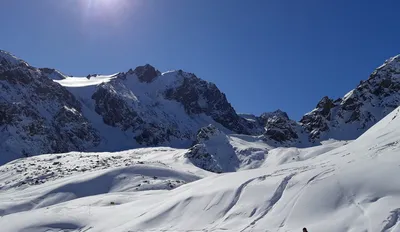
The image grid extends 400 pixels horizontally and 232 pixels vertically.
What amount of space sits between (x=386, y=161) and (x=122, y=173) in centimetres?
4233

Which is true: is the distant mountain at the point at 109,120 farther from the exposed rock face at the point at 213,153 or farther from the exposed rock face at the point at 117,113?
the exposed rock face at the point at 213,153

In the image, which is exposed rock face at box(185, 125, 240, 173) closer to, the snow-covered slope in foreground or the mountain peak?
the snow-covered slope in foreground

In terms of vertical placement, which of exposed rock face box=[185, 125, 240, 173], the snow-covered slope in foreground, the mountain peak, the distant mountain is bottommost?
the snow-covered slope in foreground

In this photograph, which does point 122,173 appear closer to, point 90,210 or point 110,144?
point 90,210

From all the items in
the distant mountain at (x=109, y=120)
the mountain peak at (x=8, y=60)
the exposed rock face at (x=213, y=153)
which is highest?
the mountain peak at (x=8, y=60)

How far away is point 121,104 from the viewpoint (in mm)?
197000

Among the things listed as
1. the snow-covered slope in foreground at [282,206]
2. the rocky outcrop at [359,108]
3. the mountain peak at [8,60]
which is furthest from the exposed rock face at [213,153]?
the mountain peak at [8,60]

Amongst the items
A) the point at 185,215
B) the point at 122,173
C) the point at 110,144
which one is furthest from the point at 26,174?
the point at 110,144

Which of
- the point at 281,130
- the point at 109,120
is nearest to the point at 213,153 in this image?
the point at 281,130

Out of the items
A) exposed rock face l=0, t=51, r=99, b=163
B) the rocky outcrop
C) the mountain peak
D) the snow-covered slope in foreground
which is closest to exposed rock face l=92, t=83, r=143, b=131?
exposed rock face l=0, t=51, r=99, b=163

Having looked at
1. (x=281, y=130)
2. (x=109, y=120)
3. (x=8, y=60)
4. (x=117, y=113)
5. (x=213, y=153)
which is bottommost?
(x=213, y=153)

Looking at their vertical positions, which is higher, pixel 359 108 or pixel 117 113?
pixel 117 113

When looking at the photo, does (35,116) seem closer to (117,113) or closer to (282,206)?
(117,113)

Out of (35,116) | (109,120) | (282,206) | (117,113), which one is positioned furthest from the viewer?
(117,113)
